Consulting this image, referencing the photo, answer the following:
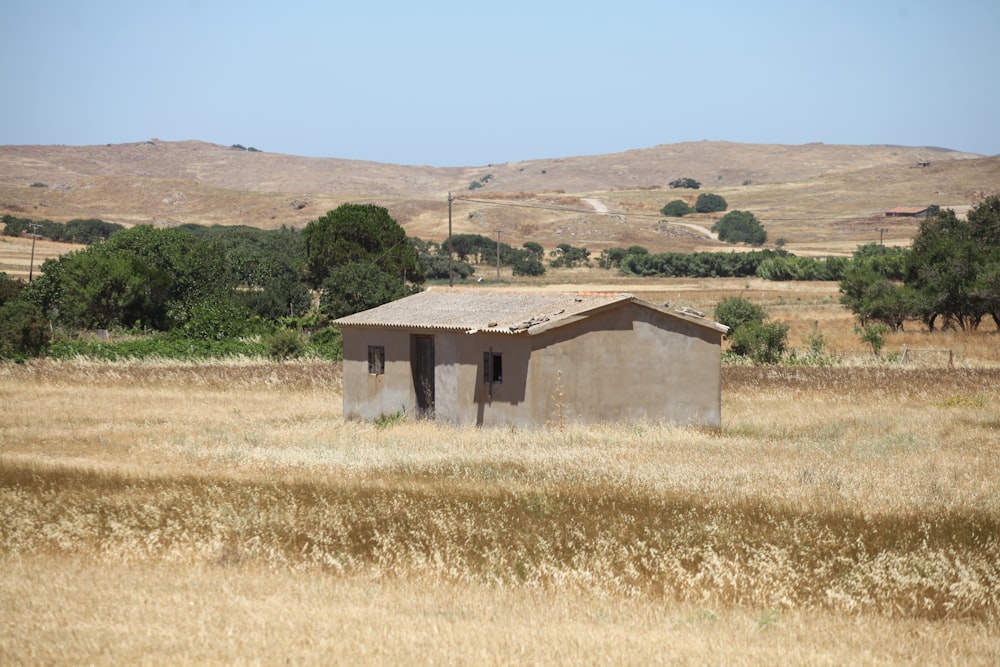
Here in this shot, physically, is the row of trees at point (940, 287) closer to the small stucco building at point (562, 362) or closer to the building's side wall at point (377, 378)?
the small stucco building at point (562, 362)

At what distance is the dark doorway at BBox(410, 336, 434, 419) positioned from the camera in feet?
93.2

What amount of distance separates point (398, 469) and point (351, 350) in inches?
436

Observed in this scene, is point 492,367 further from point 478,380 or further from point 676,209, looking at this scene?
point 676,209

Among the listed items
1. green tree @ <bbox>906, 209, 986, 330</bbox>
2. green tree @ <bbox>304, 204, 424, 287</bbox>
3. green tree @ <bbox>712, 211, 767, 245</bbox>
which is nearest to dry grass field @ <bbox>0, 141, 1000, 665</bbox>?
green tree @ <bbox>906, 209, 986, 330</bbox>

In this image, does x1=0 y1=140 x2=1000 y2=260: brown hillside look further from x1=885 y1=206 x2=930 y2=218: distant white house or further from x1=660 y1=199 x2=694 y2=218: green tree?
x1=660 y1=199 x2=694 y2=218: green tree

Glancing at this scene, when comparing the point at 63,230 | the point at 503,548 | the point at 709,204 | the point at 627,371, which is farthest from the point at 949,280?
the point at 709,204

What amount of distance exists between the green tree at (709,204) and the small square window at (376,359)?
140 metres

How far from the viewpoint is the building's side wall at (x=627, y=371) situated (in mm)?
25344

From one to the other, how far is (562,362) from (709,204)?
14534 centimetres

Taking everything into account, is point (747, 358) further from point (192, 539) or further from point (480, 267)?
point (480, 267)

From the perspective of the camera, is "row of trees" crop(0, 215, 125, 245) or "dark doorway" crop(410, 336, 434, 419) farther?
"row of trees" crop(0, 215, 125, 245)

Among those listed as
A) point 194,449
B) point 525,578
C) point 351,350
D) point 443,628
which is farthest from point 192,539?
point 351,350

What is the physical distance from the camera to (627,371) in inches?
1030

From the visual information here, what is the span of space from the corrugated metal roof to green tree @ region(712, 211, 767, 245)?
349ft
